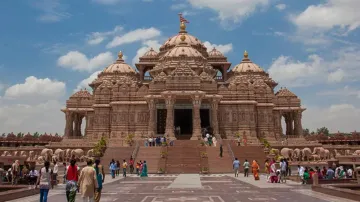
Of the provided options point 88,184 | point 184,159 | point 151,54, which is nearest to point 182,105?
point 184,159

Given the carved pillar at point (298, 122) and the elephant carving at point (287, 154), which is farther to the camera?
the carved pillar at point (298, 122)

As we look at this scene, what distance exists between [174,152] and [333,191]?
2428cm

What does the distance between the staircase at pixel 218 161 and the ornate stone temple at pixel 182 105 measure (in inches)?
358

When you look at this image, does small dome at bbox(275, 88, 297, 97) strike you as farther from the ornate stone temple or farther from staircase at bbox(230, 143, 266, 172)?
staircase at bbox(230, 143, 266, 172)

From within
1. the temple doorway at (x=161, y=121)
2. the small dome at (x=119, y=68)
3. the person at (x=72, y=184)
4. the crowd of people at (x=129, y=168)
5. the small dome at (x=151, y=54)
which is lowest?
the crowd of people at (x=129, y=168)

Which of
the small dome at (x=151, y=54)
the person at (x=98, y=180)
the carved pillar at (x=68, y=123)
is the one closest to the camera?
the person at (x=98, y=180)

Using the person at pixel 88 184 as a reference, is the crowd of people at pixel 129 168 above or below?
below

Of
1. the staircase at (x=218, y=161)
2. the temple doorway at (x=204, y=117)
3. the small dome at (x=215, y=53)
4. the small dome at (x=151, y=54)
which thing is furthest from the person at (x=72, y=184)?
the small dome at (x=215, y=53)

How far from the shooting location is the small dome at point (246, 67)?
7288 centimetres

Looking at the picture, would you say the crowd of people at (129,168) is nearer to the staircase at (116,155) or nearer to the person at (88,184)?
the staircase at (116,155)

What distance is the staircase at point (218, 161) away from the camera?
3566 cm

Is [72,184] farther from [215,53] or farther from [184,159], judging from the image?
[215,53]

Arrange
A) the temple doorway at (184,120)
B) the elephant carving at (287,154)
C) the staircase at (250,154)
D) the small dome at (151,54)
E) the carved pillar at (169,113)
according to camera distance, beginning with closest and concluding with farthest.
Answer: the staircase at (250,154) → the elephant carving at (287,154) → the carved pillar at (169,113) → the temple doorway at (184,120) → the small dome at (151,54)

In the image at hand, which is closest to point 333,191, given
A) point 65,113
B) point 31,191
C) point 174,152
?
point 31,191
